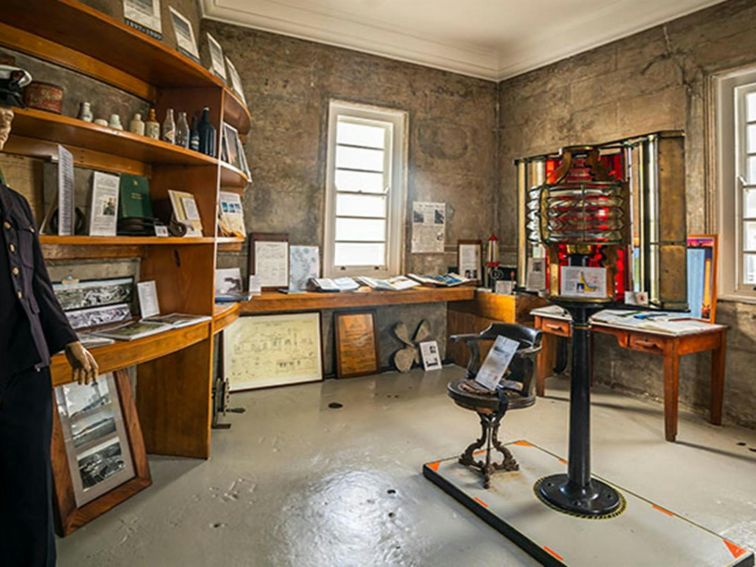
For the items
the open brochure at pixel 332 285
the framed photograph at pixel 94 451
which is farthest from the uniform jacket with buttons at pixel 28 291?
the open brochure at pixel 332 285

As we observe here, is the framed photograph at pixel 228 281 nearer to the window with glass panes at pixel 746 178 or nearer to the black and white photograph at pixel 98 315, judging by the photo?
the black and white photograph at pixel 98 315

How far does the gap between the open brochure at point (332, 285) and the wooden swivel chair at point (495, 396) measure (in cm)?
173

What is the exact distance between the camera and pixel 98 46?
228 centimetres

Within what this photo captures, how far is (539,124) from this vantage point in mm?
4980

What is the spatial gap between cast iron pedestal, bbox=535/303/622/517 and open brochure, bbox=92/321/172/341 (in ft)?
6.56

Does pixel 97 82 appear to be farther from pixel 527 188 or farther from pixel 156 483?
pixel 527 188

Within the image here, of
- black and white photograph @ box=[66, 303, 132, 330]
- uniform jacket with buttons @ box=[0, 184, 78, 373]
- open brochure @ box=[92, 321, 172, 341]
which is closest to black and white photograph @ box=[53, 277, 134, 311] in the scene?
black and white photograph @ box=[66, 303, 132, 330]

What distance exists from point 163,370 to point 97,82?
1640mm

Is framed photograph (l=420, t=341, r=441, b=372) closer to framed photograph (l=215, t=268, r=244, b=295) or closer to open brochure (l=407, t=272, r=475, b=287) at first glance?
open brochure (l=407, t=272, r=475, b=287)

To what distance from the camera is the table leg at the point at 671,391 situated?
3123 millimetres

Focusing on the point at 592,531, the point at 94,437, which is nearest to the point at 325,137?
the point at 94,437

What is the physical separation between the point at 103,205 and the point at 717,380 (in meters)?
4.13

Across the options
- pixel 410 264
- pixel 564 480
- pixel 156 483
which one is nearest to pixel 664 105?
pixel 410 264

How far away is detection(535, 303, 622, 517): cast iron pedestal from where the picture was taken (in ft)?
7.32
